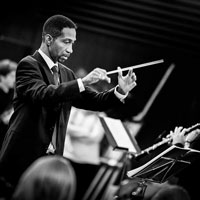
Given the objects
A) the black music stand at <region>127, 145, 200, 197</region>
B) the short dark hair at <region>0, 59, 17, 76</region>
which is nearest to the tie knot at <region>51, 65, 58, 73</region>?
the black music stand at <region>127, 145, 200, 197</region>

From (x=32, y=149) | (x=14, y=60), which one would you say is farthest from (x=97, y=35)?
(x=32, y=149)

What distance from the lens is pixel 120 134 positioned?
4484 millimetres

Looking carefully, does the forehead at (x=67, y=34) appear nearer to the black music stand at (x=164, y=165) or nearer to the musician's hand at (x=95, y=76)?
the musician's hand at (x=95, y=76)

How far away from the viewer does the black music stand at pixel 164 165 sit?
146 inches

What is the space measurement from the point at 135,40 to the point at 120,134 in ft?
12.4

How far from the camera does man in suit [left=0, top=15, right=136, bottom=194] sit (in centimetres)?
325

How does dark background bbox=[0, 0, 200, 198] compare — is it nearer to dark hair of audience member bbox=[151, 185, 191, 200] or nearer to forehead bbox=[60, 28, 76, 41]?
forehead bbox=[60, 28, 76, 41]

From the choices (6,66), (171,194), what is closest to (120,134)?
(171,194)

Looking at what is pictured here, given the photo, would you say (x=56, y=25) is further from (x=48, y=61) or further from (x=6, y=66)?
(x=6, y=66)

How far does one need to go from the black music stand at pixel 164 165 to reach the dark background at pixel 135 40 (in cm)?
352

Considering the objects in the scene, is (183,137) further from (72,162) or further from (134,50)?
(134,50)

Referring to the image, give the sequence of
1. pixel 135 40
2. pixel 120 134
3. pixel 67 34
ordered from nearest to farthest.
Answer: pixel 67 34
pixel 120 134
pixel 135 40

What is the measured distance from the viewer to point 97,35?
8062mm

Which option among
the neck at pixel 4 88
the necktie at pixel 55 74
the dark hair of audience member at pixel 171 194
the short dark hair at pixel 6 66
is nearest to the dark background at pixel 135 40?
the short dark hair at pixel 6 66
